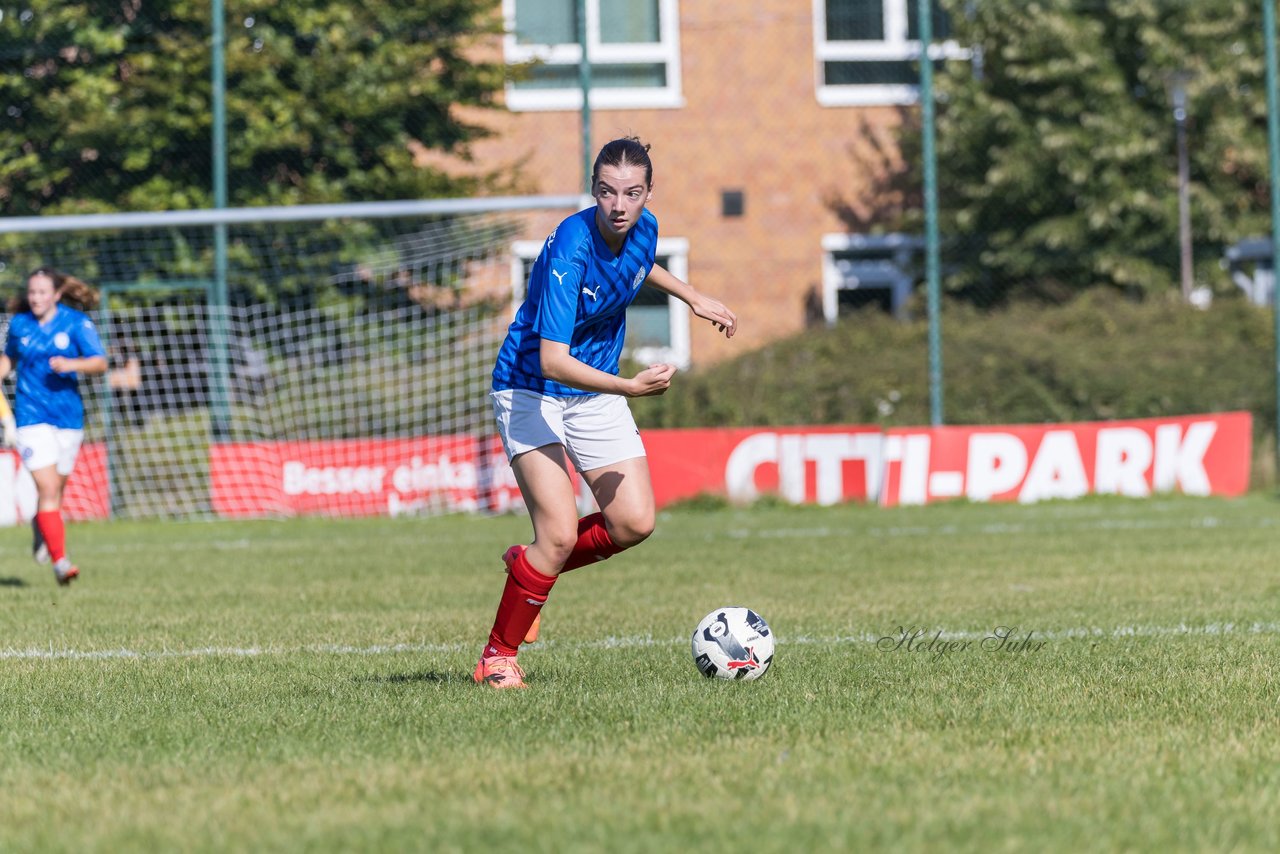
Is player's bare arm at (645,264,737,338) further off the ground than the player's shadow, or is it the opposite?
player's bare arm at (645,264,737,338)

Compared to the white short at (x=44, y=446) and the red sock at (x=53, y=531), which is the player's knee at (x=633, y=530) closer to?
the red sock at (x=53, y=531)

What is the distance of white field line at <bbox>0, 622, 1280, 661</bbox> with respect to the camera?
6.94 m

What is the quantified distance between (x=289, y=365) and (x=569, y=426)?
11117 mm

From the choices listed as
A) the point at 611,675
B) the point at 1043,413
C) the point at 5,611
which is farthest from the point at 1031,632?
the point at 1043,413

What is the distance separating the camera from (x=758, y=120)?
2311cm

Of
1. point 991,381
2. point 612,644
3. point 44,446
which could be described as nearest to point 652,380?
point 612,644

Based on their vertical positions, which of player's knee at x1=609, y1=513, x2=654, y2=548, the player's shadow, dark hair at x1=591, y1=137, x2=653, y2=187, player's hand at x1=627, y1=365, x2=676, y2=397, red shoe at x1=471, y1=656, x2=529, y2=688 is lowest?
the player's shadow

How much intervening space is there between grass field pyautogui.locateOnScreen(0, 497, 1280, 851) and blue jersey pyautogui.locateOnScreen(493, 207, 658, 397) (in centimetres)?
115

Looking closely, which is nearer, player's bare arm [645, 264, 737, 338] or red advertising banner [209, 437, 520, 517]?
player's bare arm [645, 264, 737, 338]

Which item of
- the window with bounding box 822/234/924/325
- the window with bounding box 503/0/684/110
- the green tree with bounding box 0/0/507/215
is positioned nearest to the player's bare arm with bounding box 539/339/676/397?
the green tree with bounding box 0/0/507/215

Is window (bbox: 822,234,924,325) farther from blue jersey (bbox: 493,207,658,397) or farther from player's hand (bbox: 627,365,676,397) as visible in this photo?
player's hand (bbox: 627,365,676,397)

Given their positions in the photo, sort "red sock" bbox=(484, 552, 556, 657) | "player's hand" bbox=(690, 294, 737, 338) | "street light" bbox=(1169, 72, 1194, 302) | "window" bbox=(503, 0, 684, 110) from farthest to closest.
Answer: "street light" bbox=(1169, 72, 1194, 302) → "window" bbox=(503, 0, 684, 110) → "player's hand" bbox=(690, 294, 737, 338) → "red sock" bbox=(484, 552, 556, 657)
